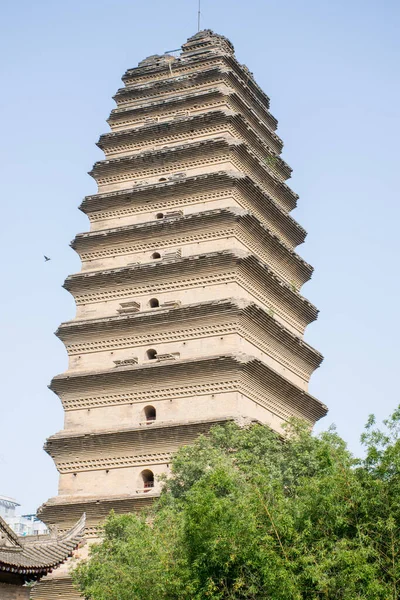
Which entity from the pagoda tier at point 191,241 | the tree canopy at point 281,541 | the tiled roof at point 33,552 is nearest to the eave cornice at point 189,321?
the pagoda tier at point 191,241

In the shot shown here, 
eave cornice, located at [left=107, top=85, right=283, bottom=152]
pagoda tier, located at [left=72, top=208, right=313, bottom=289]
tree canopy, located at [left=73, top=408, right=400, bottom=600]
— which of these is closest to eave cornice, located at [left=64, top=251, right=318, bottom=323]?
pagoda tier, located at [left=72, top=208, right=313, bottom=289]

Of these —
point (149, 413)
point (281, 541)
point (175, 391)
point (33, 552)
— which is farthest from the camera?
point (149, 413)

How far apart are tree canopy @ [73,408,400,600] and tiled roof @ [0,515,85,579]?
100 cm

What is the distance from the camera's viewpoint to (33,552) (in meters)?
15.3

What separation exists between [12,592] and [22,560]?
0.53 metres

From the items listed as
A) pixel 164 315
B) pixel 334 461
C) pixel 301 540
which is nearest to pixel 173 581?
pixel 301 540

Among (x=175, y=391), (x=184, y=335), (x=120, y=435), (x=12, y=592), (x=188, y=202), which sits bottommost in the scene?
(x=12, y=592)

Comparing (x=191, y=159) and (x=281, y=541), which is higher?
(x=191, y=159)

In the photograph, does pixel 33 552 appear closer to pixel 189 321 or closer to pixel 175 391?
pixel 175 391

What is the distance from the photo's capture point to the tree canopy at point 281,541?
42.8 ft

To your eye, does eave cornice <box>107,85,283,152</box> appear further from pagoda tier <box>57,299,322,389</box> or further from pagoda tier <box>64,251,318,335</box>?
pagoda tier <box>57,299,322,389</box>

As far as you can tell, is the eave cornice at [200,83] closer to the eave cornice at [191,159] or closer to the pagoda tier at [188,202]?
the eave cornice at [191,159]

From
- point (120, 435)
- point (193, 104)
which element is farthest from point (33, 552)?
point (193, 104)

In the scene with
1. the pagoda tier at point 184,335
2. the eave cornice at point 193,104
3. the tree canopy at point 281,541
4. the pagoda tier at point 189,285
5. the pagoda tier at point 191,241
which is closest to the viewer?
the tree canopy at point 281,541
